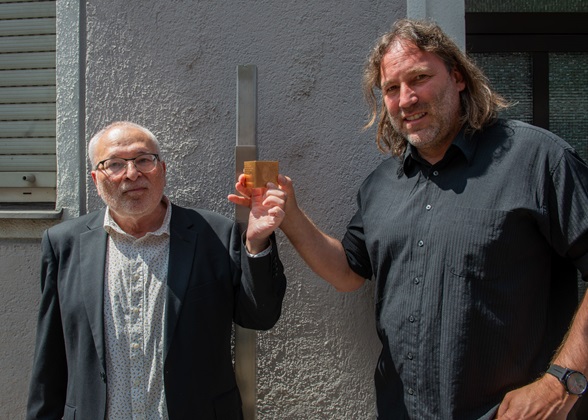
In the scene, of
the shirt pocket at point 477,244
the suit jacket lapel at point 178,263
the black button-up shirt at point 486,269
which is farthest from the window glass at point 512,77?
the suit jacket lapel at point 178,263

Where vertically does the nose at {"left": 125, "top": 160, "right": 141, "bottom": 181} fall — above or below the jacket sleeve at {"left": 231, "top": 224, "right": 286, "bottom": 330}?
above

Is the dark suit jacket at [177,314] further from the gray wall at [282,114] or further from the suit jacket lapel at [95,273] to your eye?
the gray wall at [282,114]

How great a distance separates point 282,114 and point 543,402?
5.40ft

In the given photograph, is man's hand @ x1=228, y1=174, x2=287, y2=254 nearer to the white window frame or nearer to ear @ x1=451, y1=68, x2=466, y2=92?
ear @ x1=451, y1=68, x2=466, y2=92

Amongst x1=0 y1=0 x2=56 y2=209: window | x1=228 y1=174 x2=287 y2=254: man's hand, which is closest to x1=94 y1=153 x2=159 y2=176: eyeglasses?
x1=228 y1=174 x2=287 y2=254: man's hand

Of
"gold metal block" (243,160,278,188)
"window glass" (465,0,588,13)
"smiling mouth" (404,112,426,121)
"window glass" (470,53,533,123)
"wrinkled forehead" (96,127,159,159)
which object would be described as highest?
"window glass" (465,0,588,13)

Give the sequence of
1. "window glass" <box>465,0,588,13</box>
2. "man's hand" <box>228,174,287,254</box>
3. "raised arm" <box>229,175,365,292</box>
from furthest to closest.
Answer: "window glass" <box>465,0,588,13</box> → "raised arm" <box>229,175,365,292</box> → "man's hand" <box>228,174,287,254</box>

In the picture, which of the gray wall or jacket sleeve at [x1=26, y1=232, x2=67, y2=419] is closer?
jacket sleeve at [x1=26, y1=232, x2=67, y2=419]

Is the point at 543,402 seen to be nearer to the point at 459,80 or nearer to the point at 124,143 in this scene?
the point at 459,80

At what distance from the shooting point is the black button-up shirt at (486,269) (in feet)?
6.01

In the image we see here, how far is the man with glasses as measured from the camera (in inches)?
78.9

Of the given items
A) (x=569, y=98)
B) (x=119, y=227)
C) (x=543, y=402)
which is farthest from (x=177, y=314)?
(x=569, y=98)

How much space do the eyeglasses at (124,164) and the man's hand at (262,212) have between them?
35cm

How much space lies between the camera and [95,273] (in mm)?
2086
